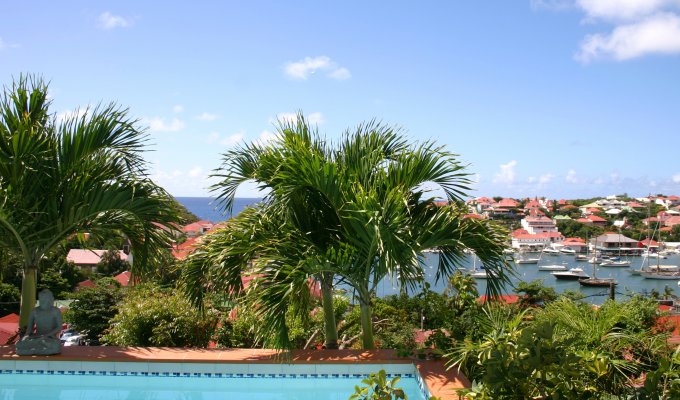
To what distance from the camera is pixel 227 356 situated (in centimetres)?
582

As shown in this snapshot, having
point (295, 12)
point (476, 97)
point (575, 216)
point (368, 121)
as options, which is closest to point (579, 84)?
point (476, 97)

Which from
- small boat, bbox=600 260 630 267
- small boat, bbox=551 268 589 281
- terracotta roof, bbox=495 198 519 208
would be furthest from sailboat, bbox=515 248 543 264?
terracotta roof, bbox=495 198 519 208

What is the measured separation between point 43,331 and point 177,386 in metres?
1.61

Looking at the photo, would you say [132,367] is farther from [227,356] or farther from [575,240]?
[575,240]

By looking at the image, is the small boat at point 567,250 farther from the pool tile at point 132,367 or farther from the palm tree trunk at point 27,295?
the palm tree trunk at point 27,295

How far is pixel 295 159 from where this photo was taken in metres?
5.28

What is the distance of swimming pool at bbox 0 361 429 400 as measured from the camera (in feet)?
17.9

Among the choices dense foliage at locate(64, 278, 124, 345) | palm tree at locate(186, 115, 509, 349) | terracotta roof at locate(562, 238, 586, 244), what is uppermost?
palm tree at locate(186, 115, 509, 349)

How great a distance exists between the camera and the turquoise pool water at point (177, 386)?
5.43 meters

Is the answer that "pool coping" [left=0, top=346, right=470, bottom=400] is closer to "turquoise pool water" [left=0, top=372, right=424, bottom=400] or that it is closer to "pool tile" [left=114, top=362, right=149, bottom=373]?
"pool tile" [left=114, top=362, right=149, bottom=373]

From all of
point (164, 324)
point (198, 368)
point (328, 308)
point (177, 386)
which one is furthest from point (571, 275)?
point (177, 386)

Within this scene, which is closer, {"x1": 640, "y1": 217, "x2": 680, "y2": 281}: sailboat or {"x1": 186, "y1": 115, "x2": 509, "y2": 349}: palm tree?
{"x1": 186, "y1": 115, "x2": 509, "y2": 349}: palm tree

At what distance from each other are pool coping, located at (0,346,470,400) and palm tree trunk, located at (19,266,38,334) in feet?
1.03

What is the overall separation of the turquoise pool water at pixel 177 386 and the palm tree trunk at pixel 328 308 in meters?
0.58
